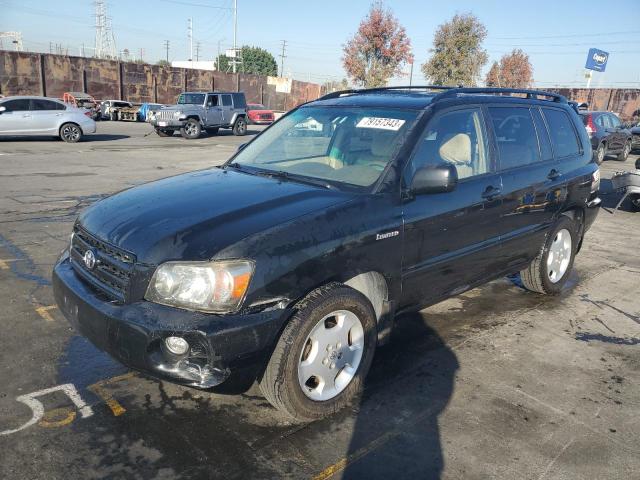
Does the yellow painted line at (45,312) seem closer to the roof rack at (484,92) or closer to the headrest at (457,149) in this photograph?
the headrest at (457,149)

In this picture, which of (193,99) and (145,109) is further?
(145,109)

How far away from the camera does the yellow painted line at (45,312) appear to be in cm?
414

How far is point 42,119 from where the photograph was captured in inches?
704

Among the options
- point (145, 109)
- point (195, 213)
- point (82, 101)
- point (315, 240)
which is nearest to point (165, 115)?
point (145, 109)

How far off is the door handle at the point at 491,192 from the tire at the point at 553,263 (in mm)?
1213

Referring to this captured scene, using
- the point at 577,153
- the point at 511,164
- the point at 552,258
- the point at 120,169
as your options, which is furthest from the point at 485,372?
the point at 120,169

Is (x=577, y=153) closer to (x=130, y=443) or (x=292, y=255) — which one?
(x=292, y=255)

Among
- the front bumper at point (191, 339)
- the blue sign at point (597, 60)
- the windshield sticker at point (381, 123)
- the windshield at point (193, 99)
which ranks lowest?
the front bumper at point (191, 339)

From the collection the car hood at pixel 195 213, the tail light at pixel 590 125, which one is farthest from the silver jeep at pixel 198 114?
the car hood at pixel 195 213

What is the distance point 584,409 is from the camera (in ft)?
10.5

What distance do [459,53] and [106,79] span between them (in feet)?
83.2

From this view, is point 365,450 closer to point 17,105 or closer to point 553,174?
point 553,174

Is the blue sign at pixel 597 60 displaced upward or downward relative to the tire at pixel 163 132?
upward

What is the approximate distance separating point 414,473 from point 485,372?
50.0 inches
